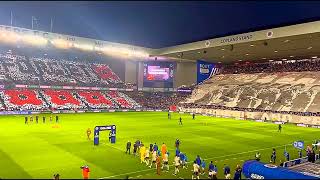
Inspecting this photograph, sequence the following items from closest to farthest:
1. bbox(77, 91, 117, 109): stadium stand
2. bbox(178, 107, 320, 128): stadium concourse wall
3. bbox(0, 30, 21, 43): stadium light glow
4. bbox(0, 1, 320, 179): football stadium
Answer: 1. bbox(0, 1, 320, 179): football stadium
2. bbox(178, 107, 320, 128): stadium concourse wall
3. bbox(0, 30, 21, 43): stadium light glow
4. bbox(77, 91, 117, 109): stadium stand

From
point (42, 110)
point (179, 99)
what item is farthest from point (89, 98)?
point (179, 99)

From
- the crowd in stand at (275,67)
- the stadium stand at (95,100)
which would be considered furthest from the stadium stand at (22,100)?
the crowd in stand at (275,67)

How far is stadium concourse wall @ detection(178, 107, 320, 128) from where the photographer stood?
55875mm

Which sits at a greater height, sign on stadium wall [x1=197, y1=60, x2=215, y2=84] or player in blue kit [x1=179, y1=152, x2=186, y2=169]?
sign on stadium wall [x1=197, y1=60, x2=215, y2=84]

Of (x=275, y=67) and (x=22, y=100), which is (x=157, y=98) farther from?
(x=22, y=100)

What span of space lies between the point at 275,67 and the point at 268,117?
98.2 feet

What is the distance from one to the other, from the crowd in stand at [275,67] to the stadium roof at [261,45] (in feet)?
9.82

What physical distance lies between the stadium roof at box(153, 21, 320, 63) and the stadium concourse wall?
1417 cm

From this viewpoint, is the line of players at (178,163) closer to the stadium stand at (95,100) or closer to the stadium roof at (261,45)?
the stadium roof at (261,45)

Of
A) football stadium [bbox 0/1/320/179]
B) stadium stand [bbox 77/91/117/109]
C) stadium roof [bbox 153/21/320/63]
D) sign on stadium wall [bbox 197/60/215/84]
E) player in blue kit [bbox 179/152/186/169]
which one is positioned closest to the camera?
player in blue kit [bbox 179/152/186/169]

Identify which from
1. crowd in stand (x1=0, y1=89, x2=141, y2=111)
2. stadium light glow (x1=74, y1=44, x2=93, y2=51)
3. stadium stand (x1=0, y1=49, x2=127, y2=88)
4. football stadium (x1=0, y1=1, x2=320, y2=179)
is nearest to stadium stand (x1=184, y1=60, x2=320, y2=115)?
football stadium (x1=0, y1=1, x2=320, y2=179)

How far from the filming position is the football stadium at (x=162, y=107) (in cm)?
2306

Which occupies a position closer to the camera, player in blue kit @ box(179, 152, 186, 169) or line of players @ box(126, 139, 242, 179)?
line of players @ box(126, 139, 242, 179)

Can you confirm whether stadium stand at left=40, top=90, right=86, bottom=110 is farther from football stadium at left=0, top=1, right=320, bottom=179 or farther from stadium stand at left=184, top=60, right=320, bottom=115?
stadium stand at left=184, top=60, right=320, bottom=115
